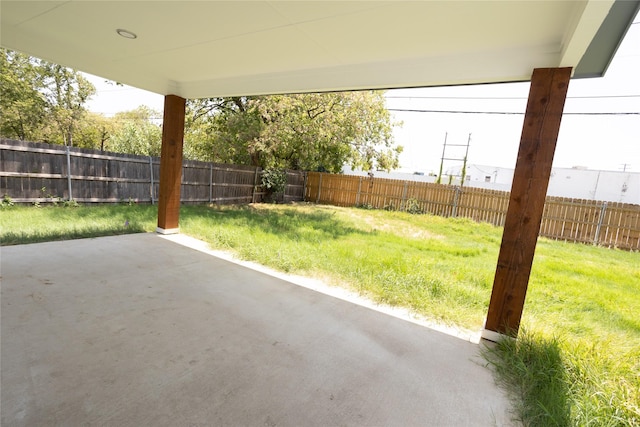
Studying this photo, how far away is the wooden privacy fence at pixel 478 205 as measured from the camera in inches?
311

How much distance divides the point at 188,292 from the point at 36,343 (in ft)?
3.64

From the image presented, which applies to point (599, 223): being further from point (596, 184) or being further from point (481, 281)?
point (596, 184)

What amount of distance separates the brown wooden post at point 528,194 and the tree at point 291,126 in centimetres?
682

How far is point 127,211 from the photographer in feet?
20.1

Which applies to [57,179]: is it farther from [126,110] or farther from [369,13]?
[126,110]

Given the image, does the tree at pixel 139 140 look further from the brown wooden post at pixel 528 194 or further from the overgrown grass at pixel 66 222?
the brown wooden post at pixel 528 194

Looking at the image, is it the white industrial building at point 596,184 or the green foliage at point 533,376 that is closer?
the green foliage at point 533,376

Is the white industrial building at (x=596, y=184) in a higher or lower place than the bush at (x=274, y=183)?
higher

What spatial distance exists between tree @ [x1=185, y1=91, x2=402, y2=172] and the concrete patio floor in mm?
6274

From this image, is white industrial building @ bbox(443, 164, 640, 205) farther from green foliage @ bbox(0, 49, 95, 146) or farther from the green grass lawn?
green foliage @ bbox(0, 49, 95, 146)

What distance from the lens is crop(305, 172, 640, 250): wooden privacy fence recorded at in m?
7.91

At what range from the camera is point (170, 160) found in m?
4.61

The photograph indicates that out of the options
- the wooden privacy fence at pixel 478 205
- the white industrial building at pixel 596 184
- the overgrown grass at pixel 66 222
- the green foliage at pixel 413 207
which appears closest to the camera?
the overgrown grass at pixel 66 222

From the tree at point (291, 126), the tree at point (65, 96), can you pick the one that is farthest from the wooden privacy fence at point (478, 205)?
the tree at point (65, 96)
